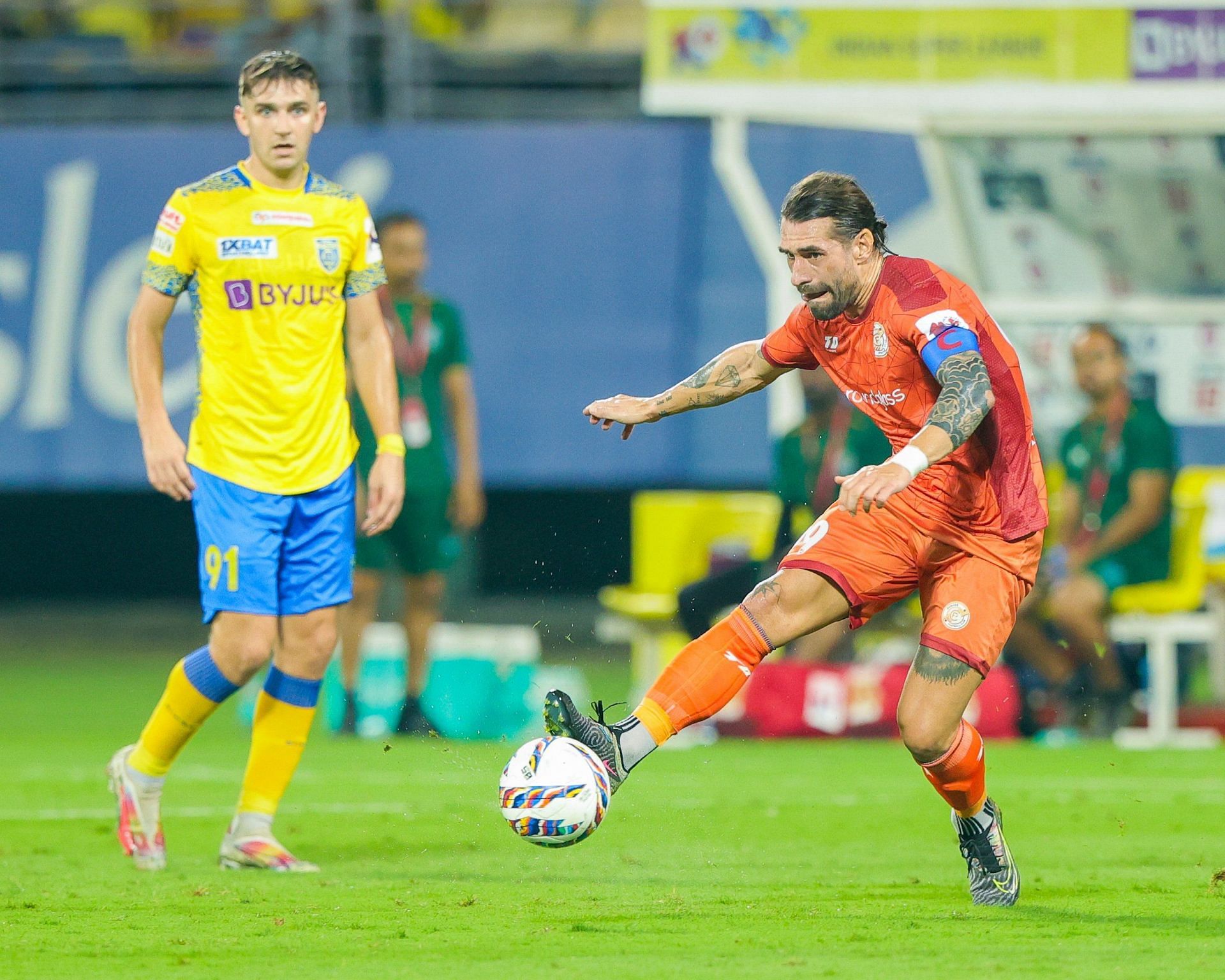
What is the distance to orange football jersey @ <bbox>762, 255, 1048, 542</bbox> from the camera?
5.28 meters

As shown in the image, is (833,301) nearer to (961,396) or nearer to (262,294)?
(961,396)

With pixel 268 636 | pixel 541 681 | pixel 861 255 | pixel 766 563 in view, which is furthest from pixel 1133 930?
pixel 541 681

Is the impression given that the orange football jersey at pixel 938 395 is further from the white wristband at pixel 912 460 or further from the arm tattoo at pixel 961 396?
the white wristband at pixel 912 460

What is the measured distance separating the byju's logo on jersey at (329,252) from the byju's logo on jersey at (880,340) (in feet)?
5.78

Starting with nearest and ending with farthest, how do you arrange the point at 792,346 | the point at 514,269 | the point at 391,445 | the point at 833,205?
the point at 833,205 < the point at 792,346 < the point at 391,445 < the point at 514,269

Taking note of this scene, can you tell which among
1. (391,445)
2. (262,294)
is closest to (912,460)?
(391,445)

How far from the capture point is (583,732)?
5.08m

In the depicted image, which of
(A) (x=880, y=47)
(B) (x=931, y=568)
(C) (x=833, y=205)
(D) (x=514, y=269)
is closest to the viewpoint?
(C) (x=833, y=205)

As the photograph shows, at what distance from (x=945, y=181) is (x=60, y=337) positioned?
247 inches

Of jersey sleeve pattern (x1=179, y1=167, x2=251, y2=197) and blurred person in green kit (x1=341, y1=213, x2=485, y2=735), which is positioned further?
blurred person in green kit (x1=341, y1=213, x2=485, y2=735)

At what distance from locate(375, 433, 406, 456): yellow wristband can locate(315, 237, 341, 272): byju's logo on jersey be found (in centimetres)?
55

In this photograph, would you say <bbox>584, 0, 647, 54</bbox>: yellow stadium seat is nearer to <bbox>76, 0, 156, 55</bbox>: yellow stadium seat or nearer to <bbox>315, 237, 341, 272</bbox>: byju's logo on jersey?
<bbox>76, 0, 156, 55</bbox>: yellow stadium seat

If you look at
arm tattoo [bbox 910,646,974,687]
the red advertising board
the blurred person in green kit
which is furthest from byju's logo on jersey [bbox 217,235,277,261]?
the red advertising board

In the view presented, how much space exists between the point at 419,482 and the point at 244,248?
4.21 meters
